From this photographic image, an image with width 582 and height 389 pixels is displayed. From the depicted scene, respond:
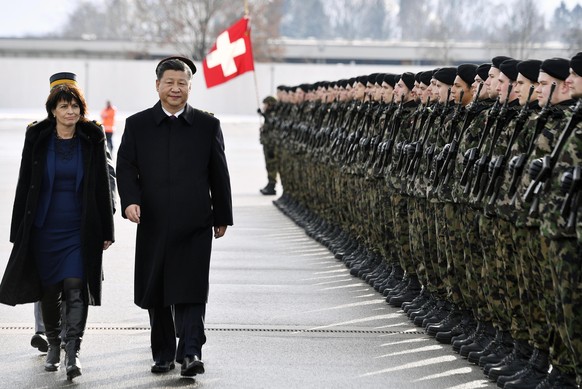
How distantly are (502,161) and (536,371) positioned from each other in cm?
125

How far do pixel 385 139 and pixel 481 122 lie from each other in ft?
9.83

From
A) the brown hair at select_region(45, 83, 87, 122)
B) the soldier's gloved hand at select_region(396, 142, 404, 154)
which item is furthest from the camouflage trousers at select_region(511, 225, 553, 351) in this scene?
the soldier's gloved hand at select_region(396, 142, 404, 154)

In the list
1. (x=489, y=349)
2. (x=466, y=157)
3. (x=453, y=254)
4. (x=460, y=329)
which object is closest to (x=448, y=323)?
(x=460, y=329)

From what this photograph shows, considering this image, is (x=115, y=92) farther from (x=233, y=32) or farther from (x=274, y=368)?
(x=274, y=368)

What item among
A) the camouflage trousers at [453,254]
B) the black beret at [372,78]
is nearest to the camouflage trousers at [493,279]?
the camouflage trousers at [453,254]

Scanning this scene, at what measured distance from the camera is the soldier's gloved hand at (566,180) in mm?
6324

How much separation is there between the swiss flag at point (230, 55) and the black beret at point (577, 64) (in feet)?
54.8

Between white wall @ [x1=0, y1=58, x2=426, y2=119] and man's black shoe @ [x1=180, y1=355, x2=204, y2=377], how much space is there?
58968 mm

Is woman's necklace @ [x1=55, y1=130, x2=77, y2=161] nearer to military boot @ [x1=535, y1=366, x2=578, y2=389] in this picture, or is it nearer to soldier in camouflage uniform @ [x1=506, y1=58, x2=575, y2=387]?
soldier in camouflage uniform @ [x1=506, y1=58, x2=575, y2=387]

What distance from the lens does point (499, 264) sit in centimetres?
773

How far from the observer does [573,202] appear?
641cm

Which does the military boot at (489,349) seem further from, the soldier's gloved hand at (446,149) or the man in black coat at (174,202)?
the man in black coat at (174,202)

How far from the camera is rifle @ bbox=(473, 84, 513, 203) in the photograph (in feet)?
26.0

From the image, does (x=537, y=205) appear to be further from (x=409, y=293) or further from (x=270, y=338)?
(x=409, y=293)
